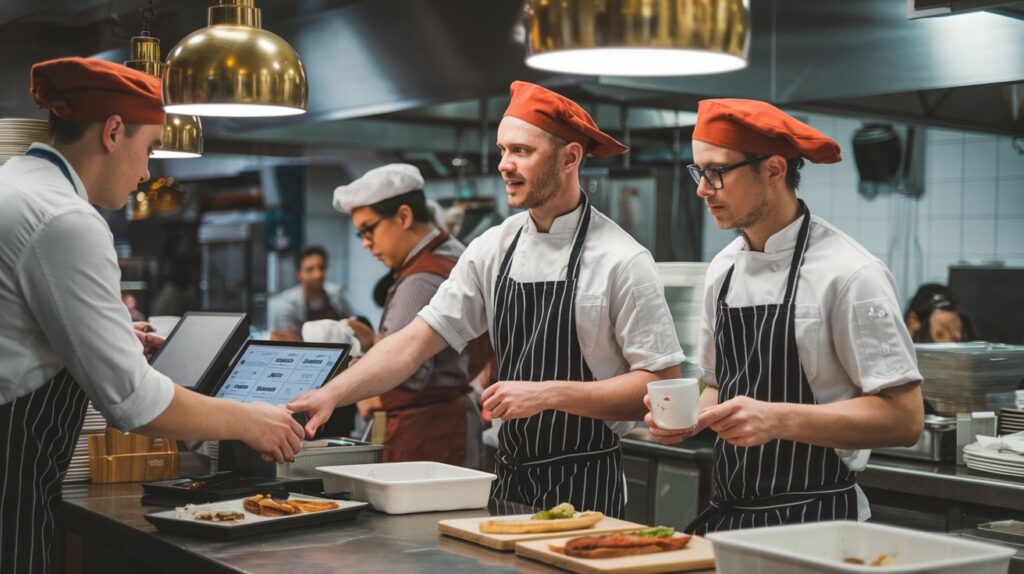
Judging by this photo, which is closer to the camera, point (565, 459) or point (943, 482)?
point (565, 459)

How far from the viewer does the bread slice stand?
2295 millimetres

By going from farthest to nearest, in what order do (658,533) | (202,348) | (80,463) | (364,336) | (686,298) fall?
(364,336), (686,298), (202,348), (80,463), (658,533)

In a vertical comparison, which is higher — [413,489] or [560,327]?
[560,327]

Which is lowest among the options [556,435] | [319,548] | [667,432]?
[319,548]

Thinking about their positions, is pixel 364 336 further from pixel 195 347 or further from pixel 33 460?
pixel 33 460

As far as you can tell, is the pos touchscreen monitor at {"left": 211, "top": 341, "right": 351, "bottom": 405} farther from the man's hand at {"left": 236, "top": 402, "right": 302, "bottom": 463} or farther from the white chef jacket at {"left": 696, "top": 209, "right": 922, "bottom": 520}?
the white chef jacket at {"left": 696, "top": 209, "right": 922, "bottom": 520}

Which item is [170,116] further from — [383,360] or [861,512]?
[861,512]

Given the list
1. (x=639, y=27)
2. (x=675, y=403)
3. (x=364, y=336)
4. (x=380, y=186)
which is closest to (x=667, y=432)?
(x=675, y=403)

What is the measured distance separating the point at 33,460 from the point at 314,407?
687mm

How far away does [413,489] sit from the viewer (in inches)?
104

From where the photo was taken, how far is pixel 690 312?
4.43 m

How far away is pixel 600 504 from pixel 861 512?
2.18 ft

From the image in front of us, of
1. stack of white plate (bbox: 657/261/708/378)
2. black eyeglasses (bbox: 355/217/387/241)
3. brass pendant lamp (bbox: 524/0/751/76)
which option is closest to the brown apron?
black eyeglasses (bbox: 355/217/387/241)

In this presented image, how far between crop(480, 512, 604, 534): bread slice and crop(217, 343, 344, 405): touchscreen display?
82 cm
